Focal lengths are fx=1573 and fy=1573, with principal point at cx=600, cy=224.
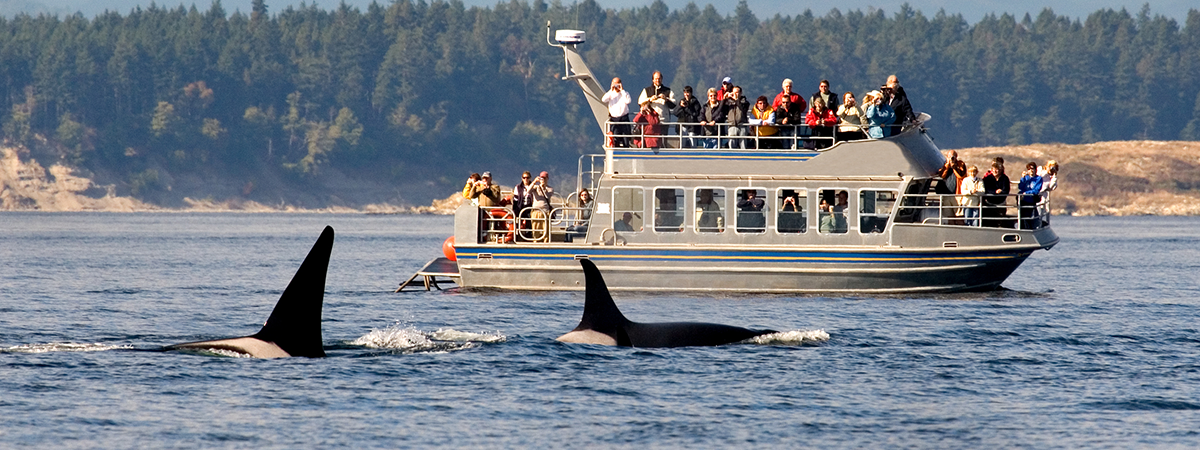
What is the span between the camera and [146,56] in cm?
18488

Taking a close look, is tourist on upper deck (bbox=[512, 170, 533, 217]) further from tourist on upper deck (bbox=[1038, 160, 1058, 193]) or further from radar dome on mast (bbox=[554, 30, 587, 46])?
tourist on upper deck (bbox=[1038, 160, 1058, 193])

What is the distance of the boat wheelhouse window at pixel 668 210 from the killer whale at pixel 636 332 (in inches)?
364

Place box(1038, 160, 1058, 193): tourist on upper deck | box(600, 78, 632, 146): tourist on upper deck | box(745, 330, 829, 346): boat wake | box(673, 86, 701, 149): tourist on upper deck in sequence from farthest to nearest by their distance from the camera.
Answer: box(600, 78, 632, 146): tourist on upper deck
box(673, 86, 701, 149): tourist on upper deck
box(1038, 160, 1058, 193): tourist on upper deck
box(745, 330, 829, 346): boat wake

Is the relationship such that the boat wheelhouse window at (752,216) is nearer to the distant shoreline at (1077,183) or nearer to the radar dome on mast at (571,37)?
the radar dome on mast at (571,37)

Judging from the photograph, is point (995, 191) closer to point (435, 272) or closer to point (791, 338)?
point (791, 338)

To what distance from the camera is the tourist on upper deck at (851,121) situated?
105ft

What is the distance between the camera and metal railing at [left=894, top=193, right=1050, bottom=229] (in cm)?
3150

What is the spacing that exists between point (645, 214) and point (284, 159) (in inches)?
5717

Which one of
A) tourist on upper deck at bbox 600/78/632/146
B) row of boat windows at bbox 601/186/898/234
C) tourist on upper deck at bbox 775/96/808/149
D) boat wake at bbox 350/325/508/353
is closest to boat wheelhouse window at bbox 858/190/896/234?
row of boat windows at bbox 601/186/898/234

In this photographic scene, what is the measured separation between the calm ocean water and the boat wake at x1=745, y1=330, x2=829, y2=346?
12 centimetres

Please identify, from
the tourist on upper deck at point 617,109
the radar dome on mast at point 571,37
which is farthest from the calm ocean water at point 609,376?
the radar dome on mast at point 571,37

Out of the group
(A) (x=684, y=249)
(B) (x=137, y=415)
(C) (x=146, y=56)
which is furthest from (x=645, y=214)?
(C) (x=146, y=56)

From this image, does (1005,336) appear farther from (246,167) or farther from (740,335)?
(246,167)

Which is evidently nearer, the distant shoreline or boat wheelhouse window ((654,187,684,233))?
boat wheelhouse window ((654,187,684,233))
